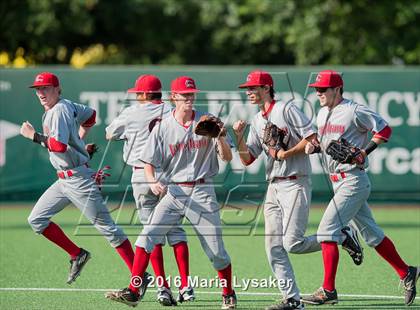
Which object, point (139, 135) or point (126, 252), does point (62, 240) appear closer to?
point (126, 252)

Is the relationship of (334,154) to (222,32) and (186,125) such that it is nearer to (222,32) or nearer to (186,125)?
(186,125)

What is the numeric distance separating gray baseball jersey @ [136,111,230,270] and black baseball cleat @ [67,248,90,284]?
119 centimetres

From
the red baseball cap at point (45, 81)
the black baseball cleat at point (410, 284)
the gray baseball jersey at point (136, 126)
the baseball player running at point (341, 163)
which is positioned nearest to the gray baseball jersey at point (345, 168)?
the baseball player running at point (341, 163)

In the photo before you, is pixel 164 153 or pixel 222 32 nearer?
pixel 164 153

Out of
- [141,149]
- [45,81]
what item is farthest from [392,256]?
[45,81]

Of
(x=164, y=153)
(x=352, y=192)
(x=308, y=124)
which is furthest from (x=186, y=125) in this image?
(x=352, y=192)

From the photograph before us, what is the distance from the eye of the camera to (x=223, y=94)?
66.2 feet

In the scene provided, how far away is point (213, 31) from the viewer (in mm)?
33125

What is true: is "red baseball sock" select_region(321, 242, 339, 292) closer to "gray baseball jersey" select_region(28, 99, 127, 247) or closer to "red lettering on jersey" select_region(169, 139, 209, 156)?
"red lettering on jersey" select_region(169, 139, 209, 156)

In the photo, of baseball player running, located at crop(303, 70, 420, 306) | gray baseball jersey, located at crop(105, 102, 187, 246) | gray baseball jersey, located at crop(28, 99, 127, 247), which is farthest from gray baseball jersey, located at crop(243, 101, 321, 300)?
gray baseball jersey, located at crop(28, 99, 127, 247)

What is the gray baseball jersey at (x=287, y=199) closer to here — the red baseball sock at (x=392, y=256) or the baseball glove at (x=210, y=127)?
the baseball glove at (x=210, y=127)

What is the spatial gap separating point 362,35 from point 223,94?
10.6 m

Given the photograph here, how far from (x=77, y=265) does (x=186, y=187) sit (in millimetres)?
1751

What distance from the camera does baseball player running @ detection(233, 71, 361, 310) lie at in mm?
9383
